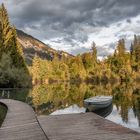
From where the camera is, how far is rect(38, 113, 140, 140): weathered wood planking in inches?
575

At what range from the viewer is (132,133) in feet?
51.0

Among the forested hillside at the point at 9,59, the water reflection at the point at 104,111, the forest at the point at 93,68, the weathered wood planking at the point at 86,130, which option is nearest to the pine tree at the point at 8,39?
the forested hillside at the point at 9,59

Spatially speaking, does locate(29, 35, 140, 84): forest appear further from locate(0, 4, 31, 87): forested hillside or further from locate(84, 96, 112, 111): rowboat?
locate(84, 96, 112, 111): rowboat

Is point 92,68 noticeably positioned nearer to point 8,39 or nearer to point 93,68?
point 93,68

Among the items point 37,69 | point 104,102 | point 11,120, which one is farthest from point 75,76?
point 11,120

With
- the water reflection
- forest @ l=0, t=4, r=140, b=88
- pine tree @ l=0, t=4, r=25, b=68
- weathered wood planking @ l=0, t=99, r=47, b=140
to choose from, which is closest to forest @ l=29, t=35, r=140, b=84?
forest @ l=0, t=4, r=140, b=88

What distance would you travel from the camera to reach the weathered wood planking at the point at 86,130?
1461 centimetres

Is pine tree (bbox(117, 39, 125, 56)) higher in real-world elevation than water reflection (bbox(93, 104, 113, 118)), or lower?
higher

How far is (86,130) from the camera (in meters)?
16.6

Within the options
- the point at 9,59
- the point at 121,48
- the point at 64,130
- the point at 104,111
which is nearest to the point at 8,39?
the point at 9,59

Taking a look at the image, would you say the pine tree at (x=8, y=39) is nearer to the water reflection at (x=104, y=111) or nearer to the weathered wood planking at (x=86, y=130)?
the water reflection at (x=104, y=111)

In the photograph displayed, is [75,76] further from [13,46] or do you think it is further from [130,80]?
[13,46]

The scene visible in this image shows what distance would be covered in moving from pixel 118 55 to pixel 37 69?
33.4 metres

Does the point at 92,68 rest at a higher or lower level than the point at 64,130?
higher
